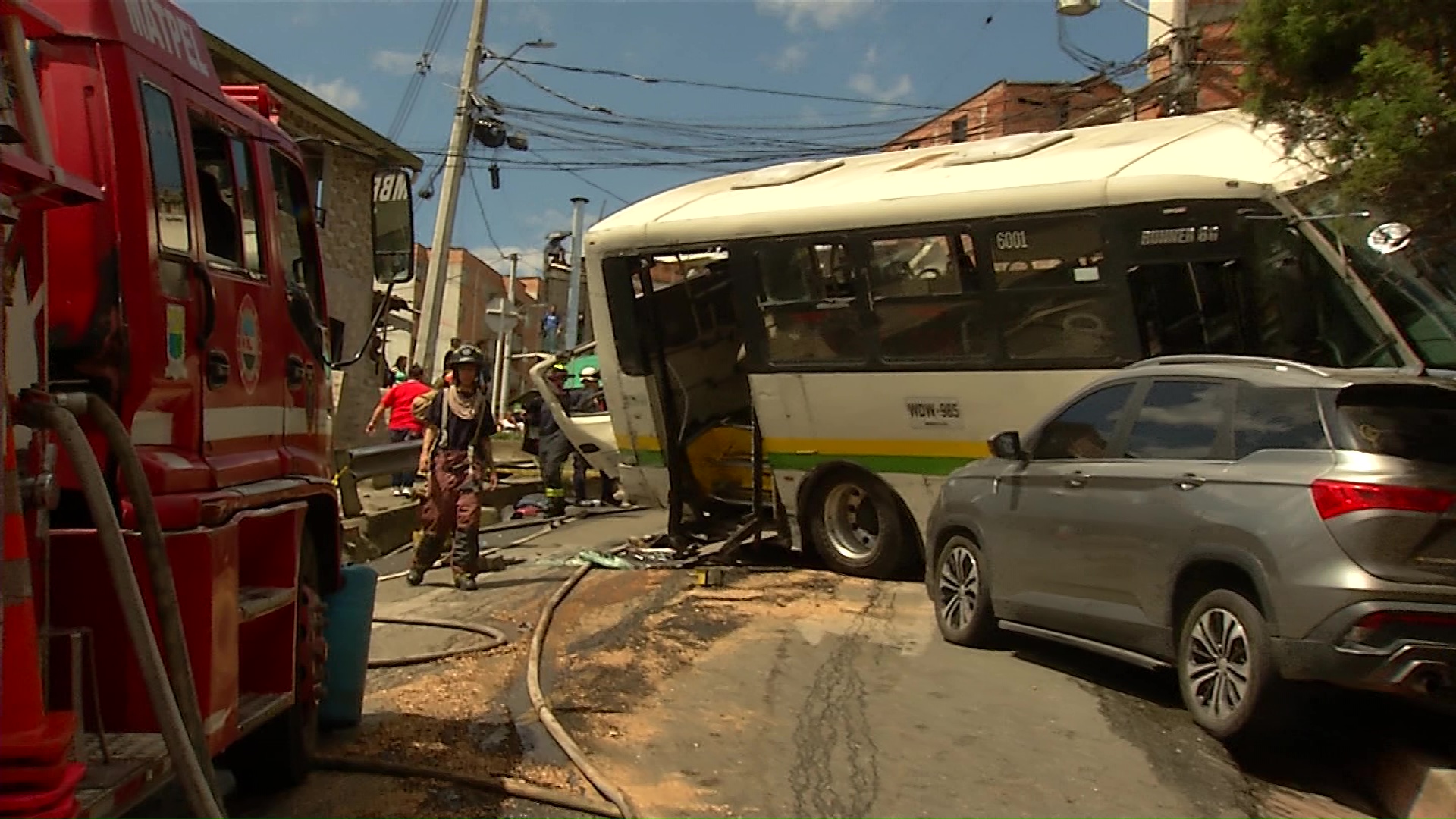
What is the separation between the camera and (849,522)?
1116 cm

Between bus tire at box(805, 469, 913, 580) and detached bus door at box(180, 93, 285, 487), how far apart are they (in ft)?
20.5

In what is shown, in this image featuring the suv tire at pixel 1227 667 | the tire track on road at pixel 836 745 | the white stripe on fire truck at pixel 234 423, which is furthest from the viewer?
the suv tire at pixel 1227 667

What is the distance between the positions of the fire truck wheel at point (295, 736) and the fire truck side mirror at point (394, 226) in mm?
1329

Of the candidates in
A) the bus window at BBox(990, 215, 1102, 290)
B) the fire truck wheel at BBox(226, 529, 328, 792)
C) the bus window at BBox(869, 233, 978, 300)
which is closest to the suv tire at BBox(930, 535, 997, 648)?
the bus window at BBox(990, 215, 1102, 290)

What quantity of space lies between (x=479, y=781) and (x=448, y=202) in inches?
675

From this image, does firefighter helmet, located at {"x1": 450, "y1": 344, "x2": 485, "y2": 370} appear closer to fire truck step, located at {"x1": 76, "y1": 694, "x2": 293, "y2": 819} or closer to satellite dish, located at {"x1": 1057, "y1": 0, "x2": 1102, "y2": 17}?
fire truck step, located at {"x1": 76, "y1": 694, "x2": 293, "y2": 819}

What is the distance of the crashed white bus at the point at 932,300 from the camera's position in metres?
8.17

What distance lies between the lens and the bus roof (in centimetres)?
848

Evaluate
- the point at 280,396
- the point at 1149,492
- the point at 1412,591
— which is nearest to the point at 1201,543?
the point at 1149,492

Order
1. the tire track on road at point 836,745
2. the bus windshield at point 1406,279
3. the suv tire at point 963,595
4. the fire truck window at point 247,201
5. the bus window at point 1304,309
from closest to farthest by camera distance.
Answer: the fire truck window at point 247,201 < the tire track on road at point 836,745 < the bus windshield at point 1406,279 < the bus window at point 1304,309 < the suv tire at point 963,595

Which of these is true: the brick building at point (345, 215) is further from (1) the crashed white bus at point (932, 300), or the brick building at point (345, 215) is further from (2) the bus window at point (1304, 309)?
(2) the bus window at point (1304, 309)

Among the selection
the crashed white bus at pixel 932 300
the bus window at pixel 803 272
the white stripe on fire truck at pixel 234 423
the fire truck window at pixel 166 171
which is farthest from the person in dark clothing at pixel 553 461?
the fire truck window at pixel 166 171

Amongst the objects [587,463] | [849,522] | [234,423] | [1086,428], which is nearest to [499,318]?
[587,463]

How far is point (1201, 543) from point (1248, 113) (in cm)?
199
